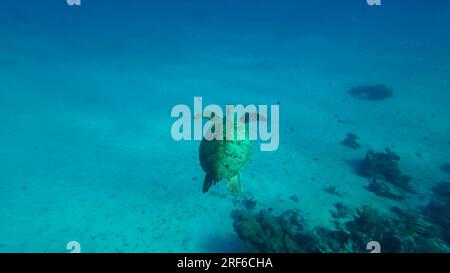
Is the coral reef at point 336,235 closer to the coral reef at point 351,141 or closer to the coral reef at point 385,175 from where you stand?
the coral reef at point 385,175

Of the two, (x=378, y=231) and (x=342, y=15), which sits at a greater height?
(x=342, y=15)

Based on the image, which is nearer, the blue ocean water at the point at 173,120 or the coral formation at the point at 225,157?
the coral formation at the point at 225,157

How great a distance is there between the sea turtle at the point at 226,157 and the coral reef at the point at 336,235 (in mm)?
2973

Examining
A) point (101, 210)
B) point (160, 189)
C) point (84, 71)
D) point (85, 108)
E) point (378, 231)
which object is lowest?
point (378, 231)

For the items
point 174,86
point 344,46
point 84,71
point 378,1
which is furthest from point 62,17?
point 378,1

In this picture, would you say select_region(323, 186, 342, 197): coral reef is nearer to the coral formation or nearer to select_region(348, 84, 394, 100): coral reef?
the coral formation

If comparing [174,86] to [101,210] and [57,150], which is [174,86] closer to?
[57,150]

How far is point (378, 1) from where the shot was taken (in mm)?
44906

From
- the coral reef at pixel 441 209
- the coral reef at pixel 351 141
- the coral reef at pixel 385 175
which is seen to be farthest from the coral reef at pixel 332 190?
the coral reef at pixel 351 141

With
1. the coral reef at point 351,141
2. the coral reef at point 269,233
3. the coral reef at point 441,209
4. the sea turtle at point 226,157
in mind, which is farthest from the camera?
the coral reef at point 351,141

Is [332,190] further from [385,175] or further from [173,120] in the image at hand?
[173,120]

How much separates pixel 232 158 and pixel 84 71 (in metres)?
19.6

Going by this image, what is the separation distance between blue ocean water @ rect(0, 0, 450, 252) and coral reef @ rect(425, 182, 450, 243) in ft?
0.17

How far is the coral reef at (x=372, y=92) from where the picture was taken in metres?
19.4
